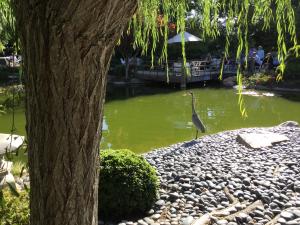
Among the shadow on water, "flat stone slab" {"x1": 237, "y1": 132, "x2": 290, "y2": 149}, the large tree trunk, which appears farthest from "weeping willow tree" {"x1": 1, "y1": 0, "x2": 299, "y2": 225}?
the shadow on water

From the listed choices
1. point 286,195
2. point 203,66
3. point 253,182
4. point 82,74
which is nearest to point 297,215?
point 286,195

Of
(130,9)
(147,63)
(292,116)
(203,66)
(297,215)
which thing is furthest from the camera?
(147,63)

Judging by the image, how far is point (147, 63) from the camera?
2144 cm

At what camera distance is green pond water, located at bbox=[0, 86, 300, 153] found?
10820mm

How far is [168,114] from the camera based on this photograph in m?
14.0

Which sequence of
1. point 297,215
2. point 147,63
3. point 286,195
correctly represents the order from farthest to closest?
point 147,63 → point 286,195 → point 297,215

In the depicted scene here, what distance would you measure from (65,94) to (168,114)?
41.8 ft

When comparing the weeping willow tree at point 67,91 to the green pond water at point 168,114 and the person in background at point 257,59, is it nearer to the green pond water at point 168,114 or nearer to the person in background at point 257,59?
the green pond water at point 168,114

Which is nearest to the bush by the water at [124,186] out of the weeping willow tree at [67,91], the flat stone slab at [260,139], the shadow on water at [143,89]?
the weeping willow tree at [67,91]

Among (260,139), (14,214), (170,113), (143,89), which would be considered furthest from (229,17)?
(143,89)

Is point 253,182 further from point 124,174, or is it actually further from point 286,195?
point 124,174

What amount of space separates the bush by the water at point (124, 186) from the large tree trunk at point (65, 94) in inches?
104

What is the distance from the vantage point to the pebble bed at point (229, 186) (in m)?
4.17

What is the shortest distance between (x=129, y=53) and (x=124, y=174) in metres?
16.2
